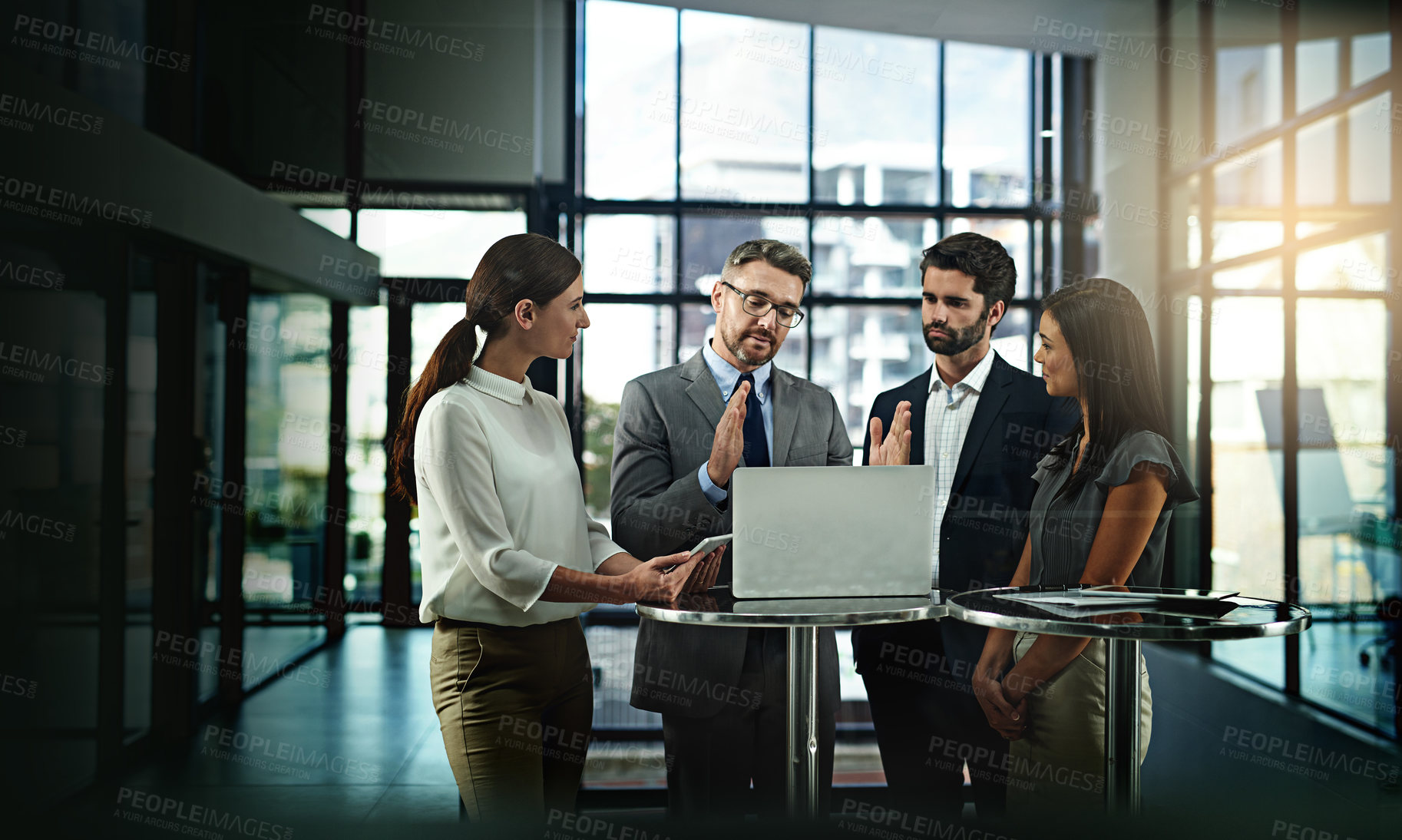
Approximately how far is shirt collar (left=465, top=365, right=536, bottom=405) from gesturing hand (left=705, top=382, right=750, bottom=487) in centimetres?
51

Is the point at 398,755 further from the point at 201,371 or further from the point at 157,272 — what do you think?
the point at 157,272

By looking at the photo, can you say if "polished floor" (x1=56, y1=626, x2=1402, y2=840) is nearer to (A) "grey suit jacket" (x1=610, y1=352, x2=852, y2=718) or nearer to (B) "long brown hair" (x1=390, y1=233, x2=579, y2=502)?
(A) "grey suit jacket" (x1=610, y1=352, x2=852, y2=718)

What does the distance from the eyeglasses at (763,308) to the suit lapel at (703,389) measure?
0.20 metres

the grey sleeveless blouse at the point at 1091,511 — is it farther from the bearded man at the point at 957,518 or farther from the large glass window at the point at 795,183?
the large glass window at the point at 795,183

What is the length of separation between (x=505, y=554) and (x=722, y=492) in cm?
65

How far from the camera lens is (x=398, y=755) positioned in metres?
4.04

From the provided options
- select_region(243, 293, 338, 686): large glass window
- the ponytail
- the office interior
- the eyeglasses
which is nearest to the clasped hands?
the eyeglasses

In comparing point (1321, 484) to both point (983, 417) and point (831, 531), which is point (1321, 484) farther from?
point (831, 531)

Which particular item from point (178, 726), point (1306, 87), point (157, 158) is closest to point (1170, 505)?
point (1306, 87)

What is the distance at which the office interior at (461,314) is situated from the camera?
360 centimetres

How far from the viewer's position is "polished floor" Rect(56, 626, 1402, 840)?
355 cm

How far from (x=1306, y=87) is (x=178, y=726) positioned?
561 centimetres

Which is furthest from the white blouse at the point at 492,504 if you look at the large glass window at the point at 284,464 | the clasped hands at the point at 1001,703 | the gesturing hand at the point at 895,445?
the large glass window at the point at 284,464

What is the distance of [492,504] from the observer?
206 cm
